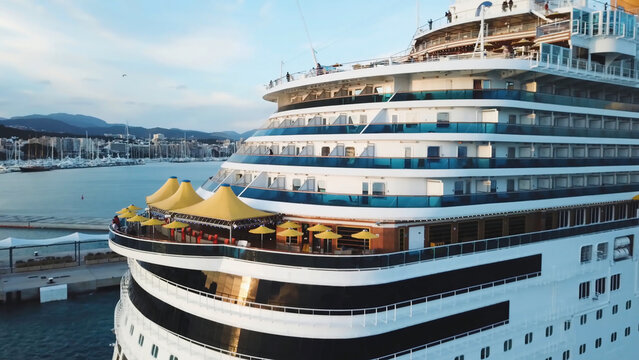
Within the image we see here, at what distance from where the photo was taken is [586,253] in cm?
1834

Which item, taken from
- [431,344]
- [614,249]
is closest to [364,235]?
[431,344]

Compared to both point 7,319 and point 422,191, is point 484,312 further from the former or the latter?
point 7,319

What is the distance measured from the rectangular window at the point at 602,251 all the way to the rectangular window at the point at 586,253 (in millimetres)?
678

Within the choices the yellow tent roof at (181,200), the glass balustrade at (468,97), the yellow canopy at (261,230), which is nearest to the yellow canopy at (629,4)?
the glass balustrade at (468,97)

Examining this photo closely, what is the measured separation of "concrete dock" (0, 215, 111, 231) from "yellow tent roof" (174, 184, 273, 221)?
5547 cm

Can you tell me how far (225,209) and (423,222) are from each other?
6573 millimetres

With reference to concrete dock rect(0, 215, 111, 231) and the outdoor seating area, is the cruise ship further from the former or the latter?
concrete dock rect(0, 215, 111, 231)

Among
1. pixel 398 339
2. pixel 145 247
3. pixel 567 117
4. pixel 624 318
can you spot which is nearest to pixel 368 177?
pixel 398 339

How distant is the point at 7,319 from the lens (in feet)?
101

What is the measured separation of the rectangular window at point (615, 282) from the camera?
62.6 ft

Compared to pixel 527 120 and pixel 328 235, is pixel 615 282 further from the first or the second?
pixel 328 235

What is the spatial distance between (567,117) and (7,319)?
1424 inches

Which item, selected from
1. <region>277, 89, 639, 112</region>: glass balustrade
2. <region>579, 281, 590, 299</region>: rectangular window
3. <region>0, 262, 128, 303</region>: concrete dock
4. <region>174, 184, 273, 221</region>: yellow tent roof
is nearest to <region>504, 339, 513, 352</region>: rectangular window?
<region>579, 281, 590, 299</region>: rectangular window

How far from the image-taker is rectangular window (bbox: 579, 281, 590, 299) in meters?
17.8
